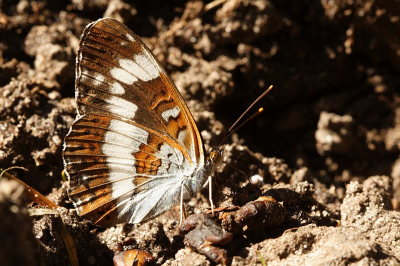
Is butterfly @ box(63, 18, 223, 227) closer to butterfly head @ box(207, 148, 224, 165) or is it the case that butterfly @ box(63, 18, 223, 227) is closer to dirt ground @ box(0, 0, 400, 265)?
butterfly head @ box(207, 148, 224, 165)


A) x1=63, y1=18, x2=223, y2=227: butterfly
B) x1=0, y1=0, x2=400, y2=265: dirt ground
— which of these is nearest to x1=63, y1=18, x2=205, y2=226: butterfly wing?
x1=63, y1=18, x2=223, y2=227: butterfly

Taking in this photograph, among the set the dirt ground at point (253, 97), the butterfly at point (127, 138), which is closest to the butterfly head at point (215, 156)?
the butterfly at point (127, 138)

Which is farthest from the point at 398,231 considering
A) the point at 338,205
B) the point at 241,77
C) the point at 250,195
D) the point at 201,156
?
the point at 241,77

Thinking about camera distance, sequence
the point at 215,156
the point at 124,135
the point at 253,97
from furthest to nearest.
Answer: the point at 253,97 → the point at 124,135 → the point at 215,156

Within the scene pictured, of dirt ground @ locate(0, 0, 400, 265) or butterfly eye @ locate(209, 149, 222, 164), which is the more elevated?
dirt ground @ locate(0, 0, 400, 265)

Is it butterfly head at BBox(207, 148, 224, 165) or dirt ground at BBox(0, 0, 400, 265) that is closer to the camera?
butterfly head at BBox(207, 148, 224, 165)

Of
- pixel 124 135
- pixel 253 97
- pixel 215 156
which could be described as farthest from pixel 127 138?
pixel 253 97

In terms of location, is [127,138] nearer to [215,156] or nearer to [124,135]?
[124,135]

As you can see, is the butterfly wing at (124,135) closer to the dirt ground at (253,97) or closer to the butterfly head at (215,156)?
the butterfly head at (215,156)
